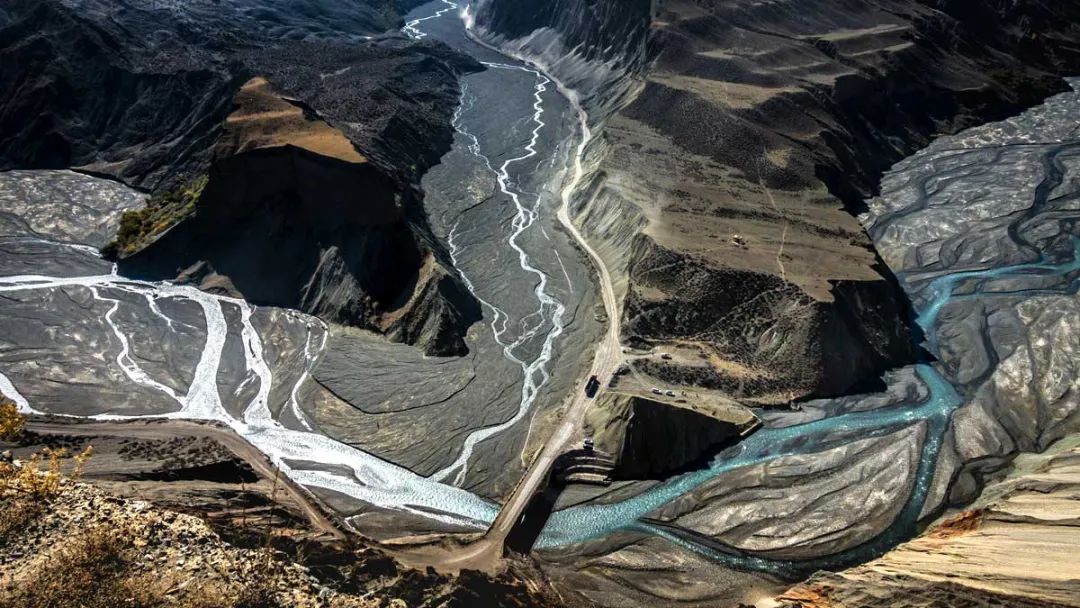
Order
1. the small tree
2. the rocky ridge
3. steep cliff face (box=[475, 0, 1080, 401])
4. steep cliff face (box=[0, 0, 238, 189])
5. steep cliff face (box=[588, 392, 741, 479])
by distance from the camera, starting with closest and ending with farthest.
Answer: the rocky ridge < the small tree < steep cliff face (box=[588, 392, 741, 479]) < steep cliff face (box=[475, 0, 1080, 401]) < steep cliff face (box=[0, 0, 238, 189])

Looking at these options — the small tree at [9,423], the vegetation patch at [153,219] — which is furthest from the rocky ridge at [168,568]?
the vegetation patch at [153,219]

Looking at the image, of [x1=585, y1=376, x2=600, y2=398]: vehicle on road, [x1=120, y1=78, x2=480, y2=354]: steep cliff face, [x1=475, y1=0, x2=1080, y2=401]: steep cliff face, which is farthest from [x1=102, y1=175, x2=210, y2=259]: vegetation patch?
[x1=585, y1=376, x2=600, y2=398]: vehicle on road

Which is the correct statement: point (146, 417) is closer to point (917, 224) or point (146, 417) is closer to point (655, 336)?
point (655, 336)

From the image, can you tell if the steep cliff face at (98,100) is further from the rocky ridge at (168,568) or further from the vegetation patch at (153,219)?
the rocky ridge at (168,568)

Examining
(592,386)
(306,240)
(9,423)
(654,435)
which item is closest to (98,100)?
(306,240)

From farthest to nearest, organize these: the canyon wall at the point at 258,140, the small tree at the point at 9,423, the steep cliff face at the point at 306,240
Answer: the canyon wall at the point at 258,140
the steep cliff face at the point at 306,240
the small tree at the point at 9,423

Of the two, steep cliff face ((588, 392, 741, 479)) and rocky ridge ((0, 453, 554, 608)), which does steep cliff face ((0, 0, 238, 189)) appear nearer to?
rocky ridge ((0, 453, 554, 608))
